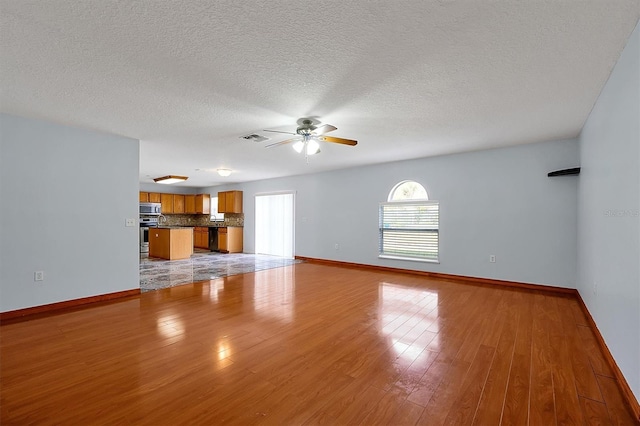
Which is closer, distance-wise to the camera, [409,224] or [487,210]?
[487,210]

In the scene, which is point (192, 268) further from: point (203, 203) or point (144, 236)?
point (203, 203)

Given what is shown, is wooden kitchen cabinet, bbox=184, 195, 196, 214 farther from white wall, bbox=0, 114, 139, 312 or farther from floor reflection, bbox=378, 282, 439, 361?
floor reflection, bbox=378, 282, 439, 361

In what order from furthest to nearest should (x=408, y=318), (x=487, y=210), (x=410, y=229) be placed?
(x=410, y=229) → (x=487, y=210) → (x=408, y=318)

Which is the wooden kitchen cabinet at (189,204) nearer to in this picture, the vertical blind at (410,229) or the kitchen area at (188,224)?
the kitchen area at (188,224)

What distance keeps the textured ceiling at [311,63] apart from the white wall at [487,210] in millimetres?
910

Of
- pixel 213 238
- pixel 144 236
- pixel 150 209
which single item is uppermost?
pixel 150 209

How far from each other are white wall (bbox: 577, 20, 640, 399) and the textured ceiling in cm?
24

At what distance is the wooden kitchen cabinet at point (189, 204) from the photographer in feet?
35.2

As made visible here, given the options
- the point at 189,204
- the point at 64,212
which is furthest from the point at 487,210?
the point at 189,204

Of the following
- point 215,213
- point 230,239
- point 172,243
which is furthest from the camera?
point 215,213

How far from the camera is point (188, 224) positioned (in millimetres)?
11250

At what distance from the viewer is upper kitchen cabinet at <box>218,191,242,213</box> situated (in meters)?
9.44

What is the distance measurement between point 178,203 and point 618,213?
1129 centimetres

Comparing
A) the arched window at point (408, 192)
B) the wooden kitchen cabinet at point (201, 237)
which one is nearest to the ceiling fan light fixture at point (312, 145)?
the arched window at point (408, 192)
